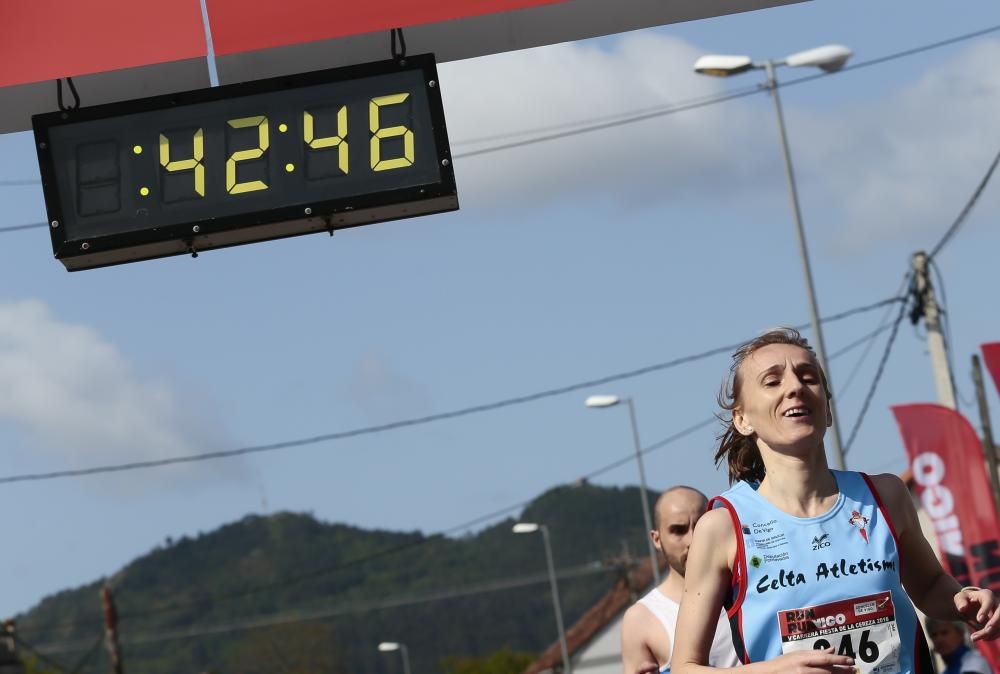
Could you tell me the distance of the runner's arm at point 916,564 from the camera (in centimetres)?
418

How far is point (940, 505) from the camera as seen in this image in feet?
65.6

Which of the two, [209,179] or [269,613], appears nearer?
[209,179]

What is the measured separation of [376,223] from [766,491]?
3.11 m

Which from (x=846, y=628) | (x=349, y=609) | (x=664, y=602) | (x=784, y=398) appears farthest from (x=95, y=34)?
(x=349, y=609)

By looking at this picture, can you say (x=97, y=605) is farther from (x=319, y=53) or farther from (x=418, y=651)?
(x=319, y=53)

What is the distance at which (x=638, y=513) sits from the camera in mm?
176875

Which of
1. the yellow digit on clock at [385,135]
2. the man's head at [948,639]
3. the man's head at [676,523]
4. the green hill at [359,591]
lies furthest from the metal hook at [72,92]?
the green hill at [359,591]

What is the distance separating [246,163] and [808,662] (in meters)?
3.78

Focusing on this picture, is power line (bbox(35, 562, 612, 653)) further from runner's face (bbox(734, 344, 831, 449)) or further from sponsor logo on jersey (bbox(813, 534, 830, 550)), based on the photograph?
sponsor logo on jersey (bbox(813, 534, 830, 550))

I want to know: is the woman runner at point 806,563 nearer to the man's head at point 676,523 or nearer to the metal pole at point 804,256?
the man's head at point 676,523

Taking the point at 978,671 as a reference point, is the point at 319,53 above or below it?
above

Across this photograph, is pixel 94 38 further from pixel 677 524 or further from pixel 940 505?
pixel 940 505

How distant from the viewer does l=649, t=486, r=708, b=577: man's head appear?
659 cm

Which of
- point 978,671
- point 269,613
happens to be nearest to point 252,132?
point 978,671
